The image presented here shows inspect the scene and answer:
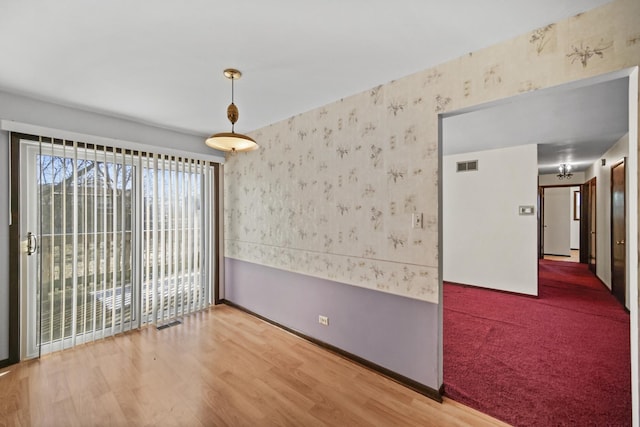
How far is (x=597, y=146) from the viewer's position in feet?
15.3

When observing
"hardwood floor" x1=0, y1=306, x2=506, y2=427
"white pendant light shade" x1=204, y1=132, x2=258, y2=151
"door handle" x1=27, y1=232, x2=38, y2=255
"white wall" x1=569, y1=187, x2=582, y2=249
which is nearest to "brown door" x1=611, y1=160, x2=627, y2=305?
"hardwood floor" x1=0, y1=306, x2=506, y2=427

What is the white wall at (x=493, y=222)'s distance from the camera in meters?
4.50

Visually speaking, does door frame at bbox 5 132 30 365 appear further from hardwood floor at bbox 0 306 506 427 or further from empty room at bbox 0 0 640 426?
hardwood floor at bbox 0 306 506 427

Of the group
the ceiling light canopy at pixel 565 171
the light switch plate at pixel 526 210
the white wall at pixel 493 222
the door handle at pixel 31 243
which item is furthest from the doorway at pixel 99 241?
the ceiling light canopy at pixel 565 171

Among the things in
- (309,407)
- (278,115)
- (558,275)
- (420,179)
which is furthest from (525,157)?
(309,407)

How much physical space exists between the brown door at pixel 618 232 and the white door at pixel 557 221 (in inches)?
175

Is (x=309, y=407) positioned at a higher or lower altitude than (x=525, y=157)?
lower

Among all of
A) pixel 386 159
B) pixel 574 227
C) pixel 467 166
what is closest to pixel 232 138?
pixel 386 159

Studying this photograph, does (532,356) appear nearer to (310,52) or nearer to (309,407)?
(309,407)

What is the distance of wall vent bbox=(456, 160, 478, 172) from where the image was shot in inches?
199

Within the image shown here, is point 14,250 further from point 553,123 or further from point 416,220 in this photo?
point 553,123

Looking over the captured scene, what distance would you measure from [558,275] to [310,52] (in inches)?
272

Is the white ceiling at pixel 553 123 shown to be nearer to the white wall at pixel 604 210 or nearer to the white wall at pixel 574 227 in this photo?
the white wall at pixel 604 210

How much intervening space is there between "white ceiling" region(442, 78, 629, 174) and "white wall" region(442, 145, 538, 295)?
347 mm
